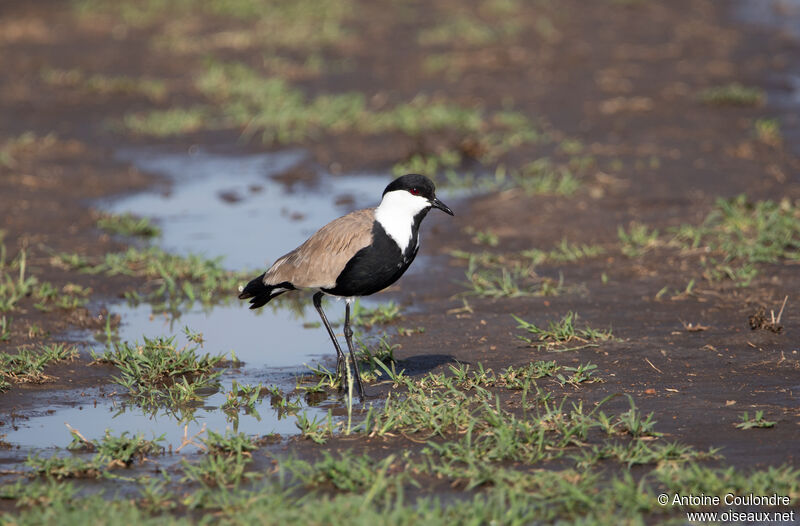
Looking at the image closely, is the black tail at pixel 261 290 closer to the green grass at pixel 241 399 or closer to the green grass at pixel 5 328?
the green grass at pixel 241 399

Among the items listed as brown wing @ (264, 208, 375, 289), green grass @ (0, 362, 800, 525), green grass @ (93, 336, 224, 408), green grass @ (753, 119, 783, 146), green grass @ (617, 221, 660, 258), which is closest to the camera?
green grass @ (0, 362, 800, 525)

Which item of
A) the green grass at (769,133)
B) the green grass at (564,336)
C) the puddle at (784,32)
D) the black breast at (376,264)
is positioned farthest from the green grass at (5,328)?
the green grass at (769,133)

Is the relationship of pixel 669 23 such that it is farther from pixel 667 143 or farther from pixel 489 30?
pixel 667 143

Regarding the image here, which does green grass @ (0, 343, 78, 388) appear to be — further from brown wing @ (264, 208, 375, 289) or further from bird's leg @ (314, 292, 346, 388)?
bird's leg @ (314, 292, 346, 388)

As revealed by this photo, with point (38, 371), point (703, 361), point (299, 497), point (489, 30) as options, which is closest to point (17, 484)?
point (299, 497)

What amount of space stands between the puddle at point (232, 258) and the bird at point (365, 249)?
63 cm

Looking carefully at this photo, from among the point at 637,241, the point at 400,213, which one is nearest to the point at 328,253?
the point at 400,213

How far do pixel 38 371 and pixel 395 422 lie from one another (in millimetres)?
2195

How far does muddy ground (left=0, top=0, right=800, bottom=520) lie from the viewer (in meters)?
6.09

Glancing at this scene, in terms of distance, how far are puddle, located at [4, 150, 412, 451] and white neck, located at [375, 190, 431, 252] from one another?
0.96m

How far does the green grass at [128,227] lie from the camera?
9.32 metres

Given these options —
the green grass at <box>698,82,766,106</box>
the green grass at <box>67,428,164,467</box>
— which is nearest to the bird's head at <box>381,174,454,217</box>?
the green grass at <box>67,428,164,467</box>

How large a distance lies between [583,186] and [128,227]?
3.95 metres

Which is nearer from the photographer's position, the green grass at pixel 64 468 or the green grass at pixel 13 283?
the green grass at pixel 64 468
